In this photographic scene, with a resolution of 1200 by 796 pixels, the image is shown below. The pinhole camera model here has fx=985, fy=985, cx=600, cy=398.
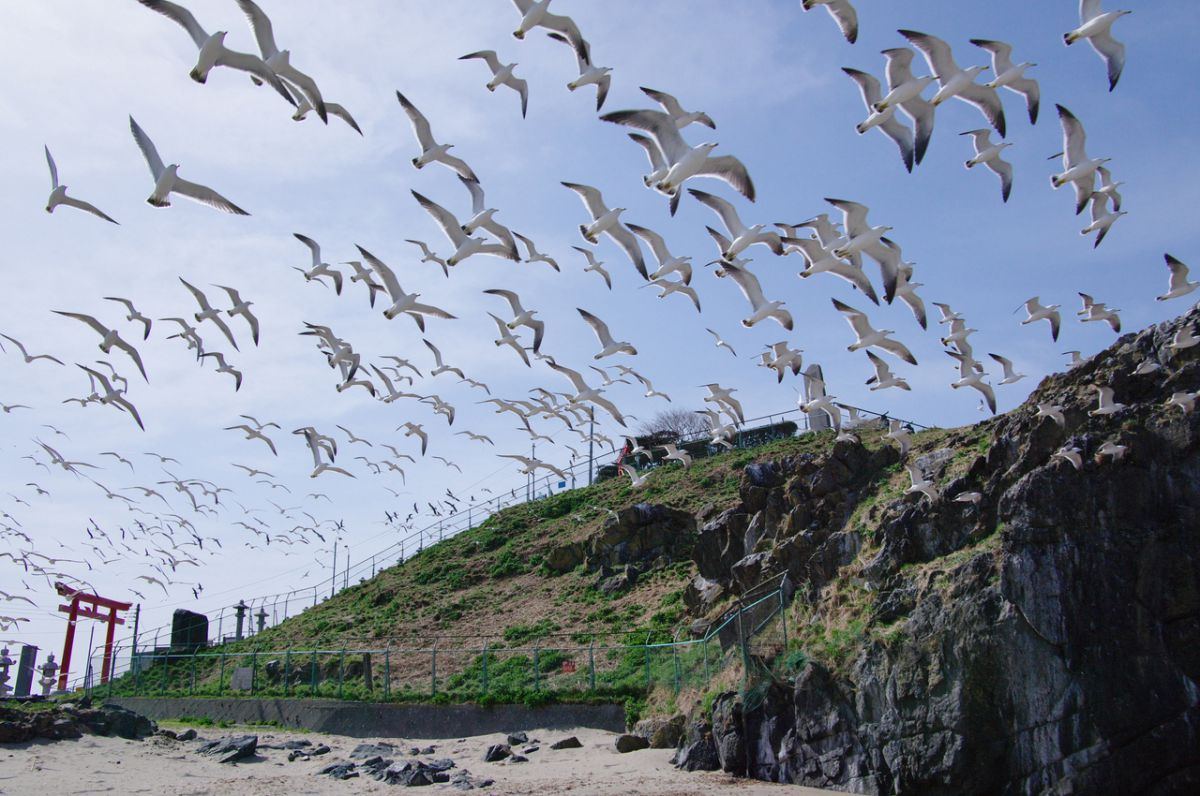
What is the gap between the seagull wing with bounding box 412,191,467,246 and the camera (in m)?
17.4

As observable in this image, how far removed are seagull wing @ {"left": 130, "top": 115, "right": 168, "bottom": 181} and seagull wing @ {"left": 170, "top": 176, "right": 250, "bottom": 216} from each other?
31 centimetres

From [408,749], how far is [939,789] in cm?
1357

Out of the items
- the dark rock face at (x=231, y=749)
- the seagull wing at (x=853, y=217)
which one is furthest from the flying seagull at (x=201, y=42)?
the dark rock face at (x=231, y=749)

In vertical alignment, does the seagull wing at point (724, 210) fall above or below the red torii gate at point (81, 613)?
above

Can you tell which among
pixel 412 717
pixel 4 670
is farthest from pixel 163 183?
pixel 4 670

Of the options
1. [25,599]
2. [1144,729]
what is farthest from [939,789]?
[25,599]

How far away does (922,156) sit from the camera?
14.9 meters

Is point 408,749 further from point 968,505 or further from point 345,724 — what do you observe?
point 968,505

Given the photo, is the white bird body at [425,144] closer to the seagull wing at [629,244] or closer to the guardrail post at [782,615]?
the seagull wing at [629,244]

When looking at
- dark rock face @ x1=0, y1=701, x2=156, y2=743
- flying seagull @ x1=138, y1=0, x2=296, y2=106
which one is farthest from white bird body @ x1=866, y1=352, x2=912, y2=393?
dark rock face @ x1=0, y1=701, x2=156, y2=743

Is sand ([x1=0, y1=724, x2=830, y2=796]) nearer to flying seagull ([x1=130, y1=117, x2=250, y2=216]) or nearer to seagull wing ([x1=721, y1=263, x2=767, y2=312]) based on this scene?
seagull wing ([x1=721, y1=263, x2=767, y2=312])

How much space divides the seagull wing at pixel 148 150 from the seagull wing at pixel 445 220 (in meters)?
4.54

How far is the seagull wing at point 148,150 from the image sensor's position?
1393 centimetres

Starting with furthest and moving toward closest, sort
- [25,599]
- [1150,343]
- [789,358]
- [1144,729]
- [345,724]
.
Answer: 1. [25,599]
2. [345,724]
3. [789,358]
4. [1150,343]
5. [1144,729]
